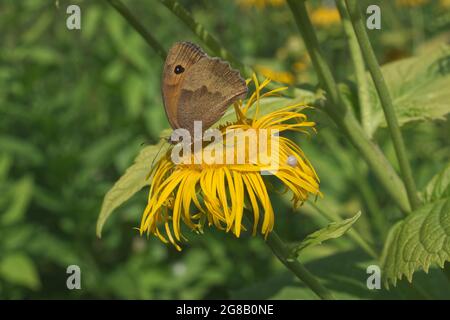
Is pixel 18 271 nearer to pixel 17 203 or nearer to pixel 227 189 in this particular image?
pixel 17 203

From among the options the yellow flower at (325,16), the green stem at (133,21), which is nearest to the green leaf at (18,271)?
the green stem at (133,21)

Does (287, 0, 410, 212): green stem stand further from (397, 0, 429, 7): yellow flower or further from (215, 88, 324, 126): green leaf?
(397, 0, 429, 7): yellow flower

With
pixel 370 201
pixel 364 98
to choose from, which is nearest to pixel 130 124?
pixel 370 201

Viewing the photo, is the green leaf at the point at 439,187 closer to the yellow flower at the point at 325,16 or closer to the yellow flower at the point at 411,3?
the yellow flower at the point at 325,16

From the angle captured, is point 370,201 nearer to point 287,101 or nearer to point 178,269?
point 178,269

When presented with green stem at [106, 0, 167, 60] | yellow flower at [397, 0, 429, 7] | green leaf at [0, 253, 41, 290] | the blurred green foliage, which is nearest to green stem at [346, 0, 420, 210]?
green stem at [106, 0, 167, 60]

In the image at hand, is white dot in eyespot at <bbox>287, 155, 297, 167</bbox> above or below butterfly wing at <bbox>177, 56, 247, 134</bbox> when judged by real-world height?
below

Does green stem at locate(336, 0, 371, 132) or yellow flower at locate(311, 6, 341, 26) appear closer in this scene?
green stem at locate(336, 0, 371, 132)
